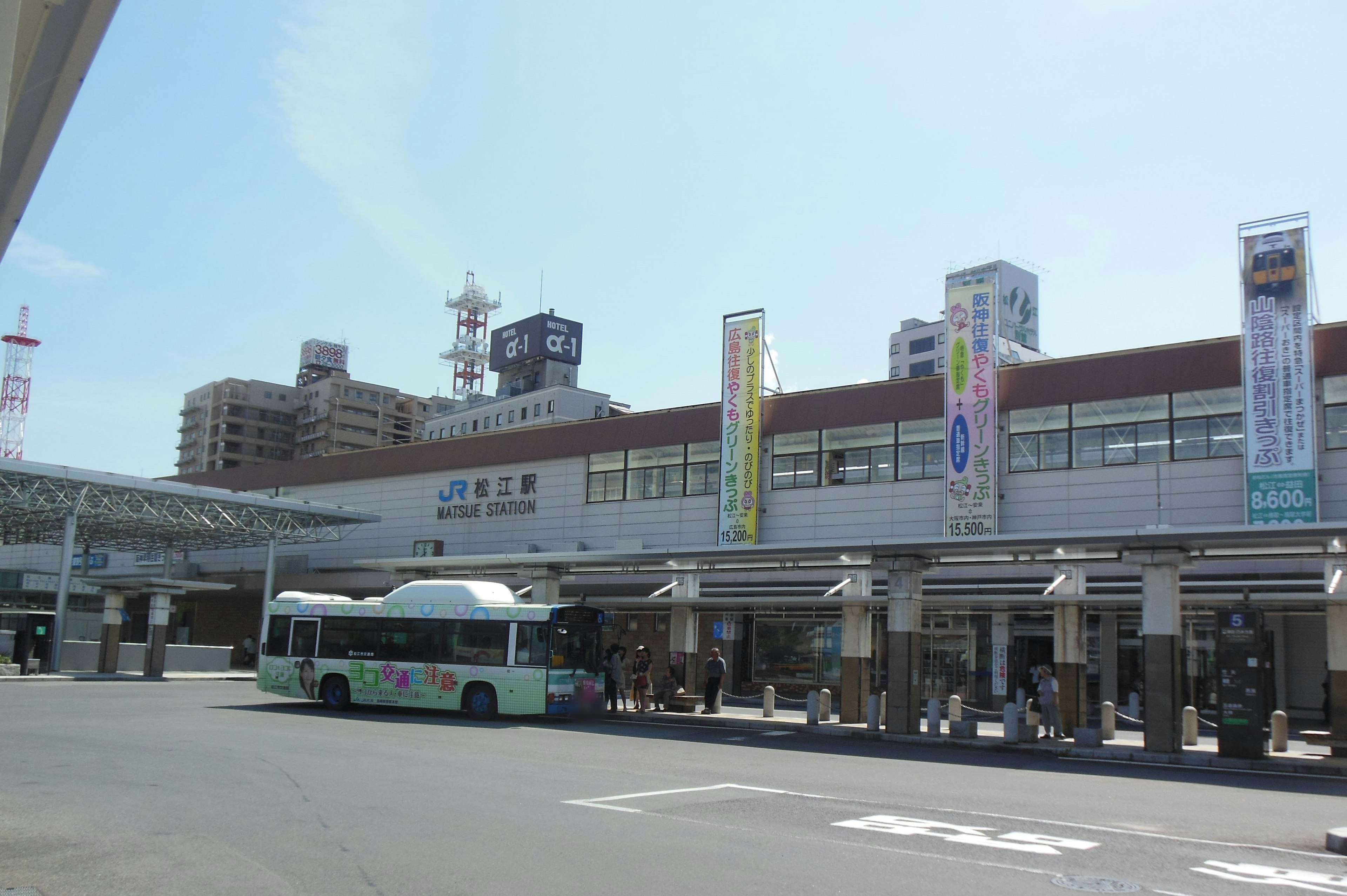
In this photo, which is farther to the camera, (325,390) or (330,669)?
(325,390)

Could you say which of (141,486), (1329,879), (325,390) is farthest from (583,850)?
(325,390)

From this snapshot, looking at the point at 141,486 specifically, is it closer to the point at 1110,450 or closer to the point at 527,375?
the point at 1110,450

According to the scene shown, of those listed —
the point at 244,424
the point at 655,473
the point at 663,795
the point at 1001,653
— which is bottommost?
the point at 663,795

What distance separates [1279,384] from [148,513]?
3805cm

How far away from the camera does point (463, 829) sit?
10.0 meters

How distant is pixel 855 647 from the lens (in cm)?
2734

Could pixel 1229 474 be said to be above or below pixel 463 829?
above

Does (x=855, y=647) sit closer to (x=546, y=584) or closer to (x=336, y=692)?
(x=546, y=584)

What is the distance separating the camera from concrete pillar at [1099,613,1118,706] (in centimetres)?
3077

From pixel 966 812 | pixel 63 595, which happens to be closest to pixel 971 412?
pixel 966 812

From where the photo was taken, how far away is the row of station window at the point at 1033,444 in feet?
83.9

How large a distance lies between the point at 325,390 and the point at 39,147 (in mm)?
115007

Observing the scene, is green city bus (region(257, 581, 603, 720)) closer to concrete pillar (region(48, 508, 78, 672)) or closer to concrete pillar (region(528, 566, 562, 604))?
concrete pillar (region(528, 566, 562, 604))

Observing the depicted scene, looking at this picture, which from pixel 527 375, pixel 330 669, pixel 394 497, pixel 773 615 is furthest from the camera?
pixel 527 375
